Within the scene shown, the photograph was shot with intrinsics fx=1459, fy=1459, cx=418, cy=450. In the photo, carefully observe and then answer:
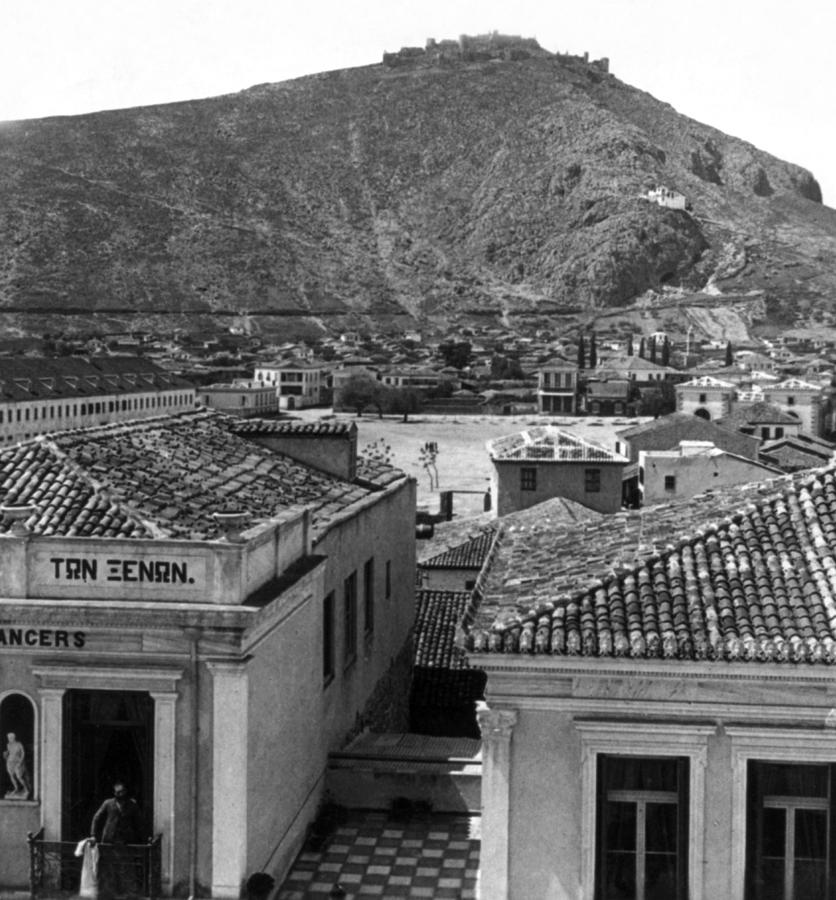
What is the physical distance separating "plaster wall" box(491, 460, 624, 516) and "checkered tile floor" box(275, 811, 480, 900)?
80.2 ft

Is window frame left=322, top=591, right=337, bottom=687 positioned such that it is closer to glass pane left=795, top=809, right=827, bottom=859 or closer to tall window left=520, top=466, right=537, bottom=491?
glass pane left=795, top=809, right=827, bottom=859

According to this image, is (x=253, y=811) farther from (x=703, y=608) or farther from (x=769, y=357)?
(x=769, y=357)

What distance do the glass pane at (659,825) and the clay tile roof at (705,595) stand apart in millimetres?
1379

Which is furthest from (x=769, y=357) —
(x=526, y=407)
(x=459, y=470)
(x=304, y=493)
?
(x=304, y=493)

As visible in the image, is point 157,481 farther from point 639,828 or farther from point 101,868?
point 639,828

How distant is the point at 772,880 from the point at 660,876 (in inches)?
37.0

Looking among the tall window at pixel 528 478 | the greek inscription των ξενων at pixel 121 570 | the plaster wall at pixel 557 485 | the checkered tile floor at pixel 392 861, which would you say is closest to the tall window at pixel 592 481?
the plaster wall at pixel 557 485

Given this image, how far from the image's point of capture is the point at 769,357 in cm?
17838

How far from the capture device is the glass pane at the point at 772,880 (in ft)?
40.4

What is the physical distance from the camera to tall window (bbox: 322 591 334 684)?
17.3m

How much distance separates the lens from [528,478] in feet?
136

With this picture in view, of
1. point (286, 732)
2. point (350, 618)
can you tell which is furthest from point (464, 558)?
point (286, 732)

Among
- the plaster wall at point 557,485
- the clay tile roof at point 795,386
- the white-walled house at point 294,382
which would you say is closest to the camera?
the plaster wall at point 557,485

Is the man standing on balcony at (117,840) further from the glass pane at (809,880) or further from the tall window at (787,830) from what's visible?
the glass pane at (809,880)
